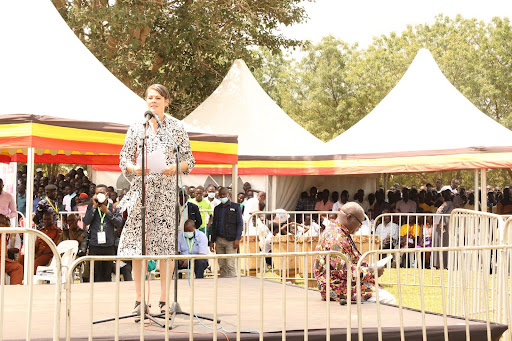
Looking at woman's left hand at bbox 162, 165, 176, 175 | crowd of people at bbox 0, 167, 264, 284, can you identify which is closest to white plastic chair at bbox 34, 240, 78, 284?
crowd of people at bbox 0, 167, 264, 284

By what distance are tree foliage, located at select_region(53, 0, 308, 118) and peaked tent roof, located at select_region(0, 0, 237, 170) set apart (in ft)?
20.7

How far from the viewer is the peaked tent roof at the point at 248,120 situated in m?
20.3

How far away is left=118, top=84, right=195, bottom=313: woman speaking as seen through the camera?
6.27 metres

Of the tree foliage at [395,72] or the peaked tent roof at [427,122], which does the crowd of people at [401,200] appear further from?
the tree foliage at [395,72]

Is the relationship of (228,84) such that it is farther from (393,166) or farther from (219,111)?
(393,166)

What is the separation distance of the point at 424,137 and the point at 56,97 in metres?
9.93

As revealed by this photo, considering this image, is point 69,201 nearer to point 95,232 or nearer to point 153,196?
point 95,232

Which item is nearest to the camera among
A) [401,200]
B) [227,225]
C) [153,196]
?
[153,196]

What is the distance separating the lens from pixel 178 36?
20656mm

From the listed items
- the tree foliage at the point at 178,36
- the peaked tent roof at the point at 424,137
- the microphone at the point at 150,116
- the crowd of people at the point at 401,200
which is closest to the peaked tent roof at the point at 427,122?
the peaked tent roof at the point at 424,137

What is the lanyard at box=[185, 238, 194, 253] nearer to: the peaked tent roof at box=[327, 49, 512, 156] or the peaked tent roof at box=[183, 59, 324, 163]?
the peaked tent roof at box=[327, 49, 512, 156]

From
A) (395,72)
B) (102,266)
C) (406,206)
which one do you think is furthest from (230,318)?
(395,72)

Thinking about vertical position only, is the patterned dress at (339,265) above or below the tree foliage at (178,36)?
below

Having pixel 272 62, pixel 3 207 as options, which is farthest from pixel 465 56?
pixel 3 207
